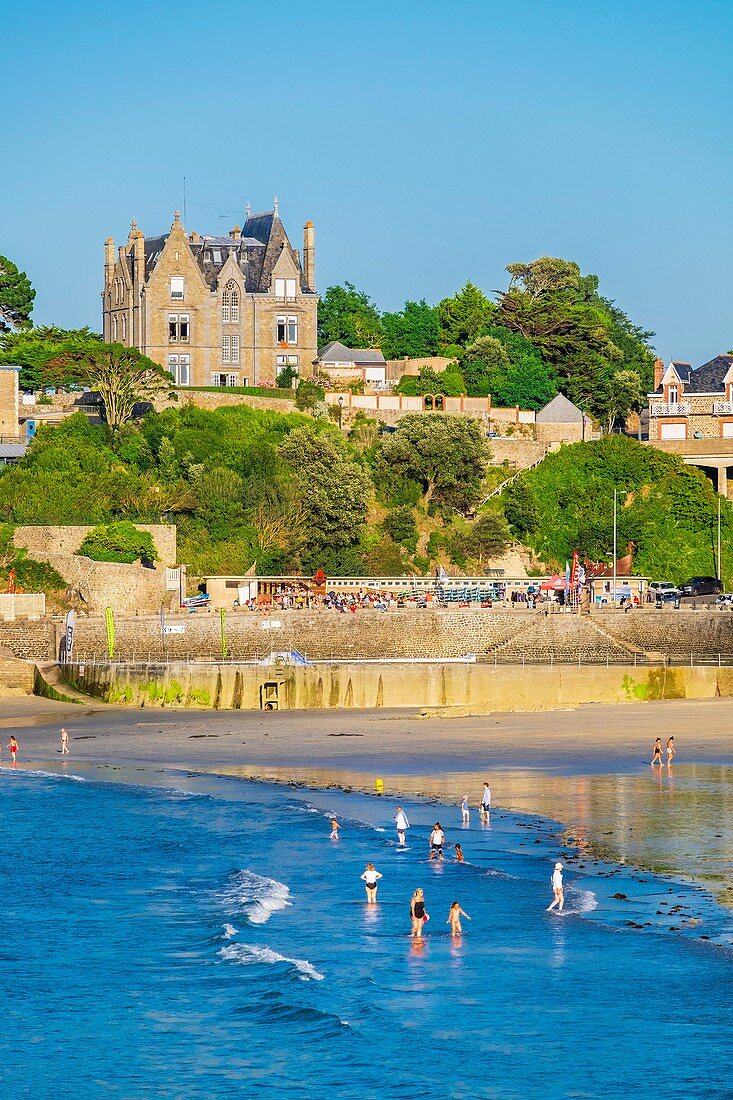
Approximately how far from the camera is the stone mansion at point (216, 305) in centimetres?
8981

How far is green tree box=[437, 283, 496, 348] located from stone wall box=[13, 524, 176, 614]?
1603 inches

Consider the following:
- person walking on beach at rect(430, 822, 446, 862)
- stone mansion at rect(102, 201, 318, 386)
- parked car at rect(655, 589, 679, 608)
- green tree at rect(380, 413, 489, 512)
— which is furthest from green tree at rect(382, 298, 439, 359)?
person walking on beach at rect(430, 822, 446, 862)

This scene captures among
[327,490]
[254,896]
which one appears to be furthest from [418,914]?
[327,490]

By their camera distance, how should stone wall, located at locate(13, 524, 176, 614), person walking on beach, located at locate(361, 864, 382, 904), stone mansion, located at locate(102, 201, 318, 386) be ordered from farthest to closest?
stone mansion, located at locate(102, 201, 318, 386), stone wall, located at locate(13, 524, 176, 614), person walking on beach, located at locate(361, 864, 382, 904)

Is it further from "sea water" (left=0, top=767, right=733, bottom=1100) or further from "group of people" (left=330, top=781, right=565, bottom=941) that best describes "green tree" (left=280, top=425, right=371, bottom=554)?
"group of people" (left=330, top=781, right=565, bottom=941)

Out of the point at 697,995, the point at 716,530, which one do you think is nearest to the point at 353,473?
the point at 716,530

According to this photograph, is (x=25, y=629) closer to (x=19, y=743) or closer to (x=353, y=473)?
(x=19, y=743)

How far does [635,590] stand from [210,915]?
153 feet

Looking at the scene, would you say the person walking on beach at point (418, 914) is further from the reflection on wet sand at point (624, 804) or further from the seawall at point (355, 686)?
the seawall at point (355, 686)

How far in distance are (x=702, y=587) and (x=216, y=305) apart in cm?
3296

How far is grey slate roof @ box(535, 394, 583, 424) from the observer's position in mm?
92188

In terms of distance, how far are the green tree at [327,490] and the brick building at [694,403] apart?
71.2ft

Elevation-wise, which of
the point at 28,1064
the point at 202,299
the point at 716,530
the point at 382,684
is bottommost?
the point at 28,1064

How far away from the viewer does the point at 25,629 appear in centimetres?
6138
